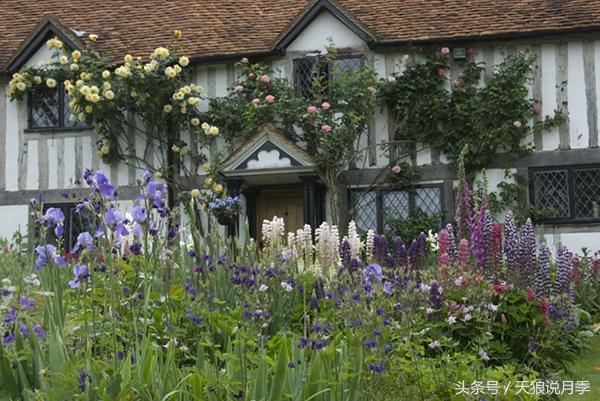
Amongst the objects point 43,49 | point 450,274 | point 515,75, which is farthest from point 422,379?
point 43,49

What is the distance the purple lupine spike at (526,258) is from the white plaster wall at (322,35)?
819 centimetres

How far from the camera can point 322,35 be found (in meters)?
13.8

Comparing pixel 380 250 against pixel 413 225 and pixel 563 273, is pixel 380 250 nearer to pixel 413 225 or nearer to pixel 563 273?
pixel 563 273

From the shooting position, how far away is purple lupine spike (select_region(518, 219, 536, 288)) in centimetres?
599

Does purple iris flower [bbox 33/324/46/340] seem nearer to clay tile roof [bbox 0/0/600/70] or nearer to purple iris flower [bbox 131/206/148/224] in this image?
purple iris flower [bbox 131/206/148/224]

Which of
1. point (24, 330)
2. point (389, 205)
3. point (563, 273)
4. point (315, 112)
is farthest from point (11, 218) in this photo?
point (24, 330)

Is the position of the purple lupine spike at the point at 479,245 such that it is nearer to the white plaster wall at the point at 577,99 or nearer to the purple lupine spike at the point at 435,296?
the purple lupine spike at the point at 435,296

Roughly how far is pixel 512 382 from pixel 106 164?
36.5 ft

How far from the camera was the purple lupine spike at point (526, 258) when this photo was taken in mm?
5992

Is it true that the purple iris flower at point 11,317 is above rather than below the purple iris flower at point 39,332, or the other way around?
above

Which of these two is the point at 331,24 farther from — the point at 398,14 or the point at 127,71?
the point at 127,71

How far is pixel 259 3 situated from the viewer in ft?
51.1

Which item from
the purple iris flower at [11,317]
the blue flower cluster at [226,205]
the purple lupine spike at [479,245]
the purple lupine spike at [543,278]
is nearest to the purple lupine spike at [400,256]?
the purple lupine spike at [479,245]

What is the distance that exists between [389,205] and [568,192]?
2.63 meters
